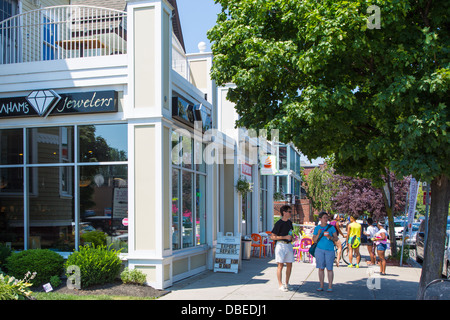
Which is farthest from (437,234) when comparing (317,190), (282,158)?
(317,190)

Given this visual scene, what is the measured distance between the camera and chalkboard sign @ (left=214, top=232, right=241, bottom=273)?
12.7 metres

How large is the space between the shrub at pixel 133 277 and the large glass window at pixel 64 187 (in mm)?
816


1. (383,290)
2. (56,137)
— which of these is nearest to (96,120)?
(56,137)

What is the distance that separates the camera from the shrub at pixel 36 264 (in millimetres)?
9609

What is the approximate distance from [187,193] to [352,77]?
566 centimetres

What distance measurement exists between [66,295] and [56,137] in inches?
152

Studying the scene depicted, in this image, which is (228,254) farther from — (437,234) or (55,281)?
(437,234)

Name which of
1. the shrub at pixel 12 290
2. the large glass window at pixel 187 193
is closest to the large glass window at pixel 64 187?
the large glass window at pixel 187 193

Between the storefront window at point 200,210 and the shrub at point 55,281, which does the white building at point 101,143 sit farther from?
the shrub at point 55,281

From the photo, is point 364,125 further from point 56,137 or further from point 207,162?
point 56,137

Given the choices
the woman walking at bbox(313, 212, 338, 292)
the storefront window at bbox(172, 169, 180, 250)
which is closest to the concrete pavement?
the woman walking at bbox(313, 212, 338, 292)

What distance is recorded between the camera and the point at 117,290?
9.18m

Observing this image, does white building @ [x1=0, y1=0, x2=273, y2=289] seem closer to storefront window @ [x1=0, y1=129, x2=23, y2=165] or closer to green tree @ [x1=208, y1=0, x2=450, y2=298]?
storefront window @ [x1=0, y1=129, x2=23, y2=165]

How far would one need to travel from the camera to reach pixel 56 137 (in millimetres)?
10891
